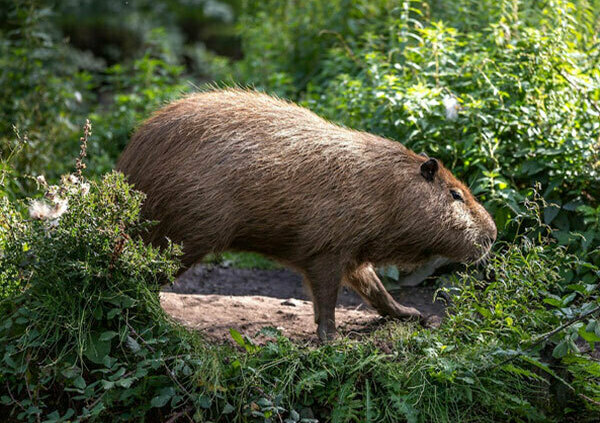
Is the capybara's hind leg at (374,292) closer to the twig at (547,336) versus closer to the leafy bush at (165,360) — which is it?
the leafy bush at (165,360)

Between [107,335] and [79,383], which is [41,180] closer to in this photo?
[107,335]

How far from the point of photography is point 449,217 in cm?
494

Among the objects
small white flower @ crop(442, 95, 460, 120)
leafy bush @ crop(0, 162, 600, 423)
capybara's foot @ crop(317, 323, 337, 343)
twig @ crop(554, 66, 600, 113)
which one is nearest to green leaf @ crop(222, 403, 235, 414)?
leafy bush @ crop(0, 162, 600, 423)

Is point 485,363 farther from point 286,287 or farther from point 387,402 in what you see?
point 286,287

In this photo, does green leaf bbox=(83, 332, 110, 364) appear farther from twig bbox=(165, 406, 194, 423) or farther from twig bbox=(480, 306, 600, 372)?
A: twig bbox=(480, 306, 600, 372)

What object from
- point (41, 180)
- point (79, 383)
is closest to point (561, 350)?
point (79, 383)

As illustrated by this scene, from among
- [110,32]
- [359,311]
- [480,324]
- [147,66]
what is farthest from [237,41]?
[480,324]

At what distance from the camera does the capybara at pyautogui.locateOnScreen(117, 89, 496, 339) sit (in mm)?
4566

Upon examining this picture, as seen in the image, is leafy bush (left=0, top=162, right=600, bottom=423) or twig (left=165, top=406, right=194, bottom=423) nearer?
twig (left=165, top=406, right=194, bottom=423)

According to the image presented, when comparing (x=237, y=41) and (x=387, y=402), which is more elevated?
(x=387, y=402)

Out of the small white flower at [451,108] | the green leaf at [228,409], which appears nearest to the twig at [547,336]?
the green leaf at [228,409]

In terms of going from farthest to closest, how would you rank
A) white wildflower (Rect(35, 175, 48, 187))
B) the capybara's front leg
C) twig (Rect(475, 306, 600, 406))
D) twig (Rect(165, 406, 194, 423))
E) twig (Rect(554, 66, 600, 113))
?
twig (Rect(554, 66, 600, 113)) → the capybara's front leg → white wildflower (Rect(35, 175, 48, 187)) → twig (Rect(475, 306, 600, 406)) → twig (Rect(165, 406, 194, 423))

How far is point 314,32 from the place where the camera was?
9023mm

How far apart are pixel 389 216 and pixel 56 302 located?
200 cm
